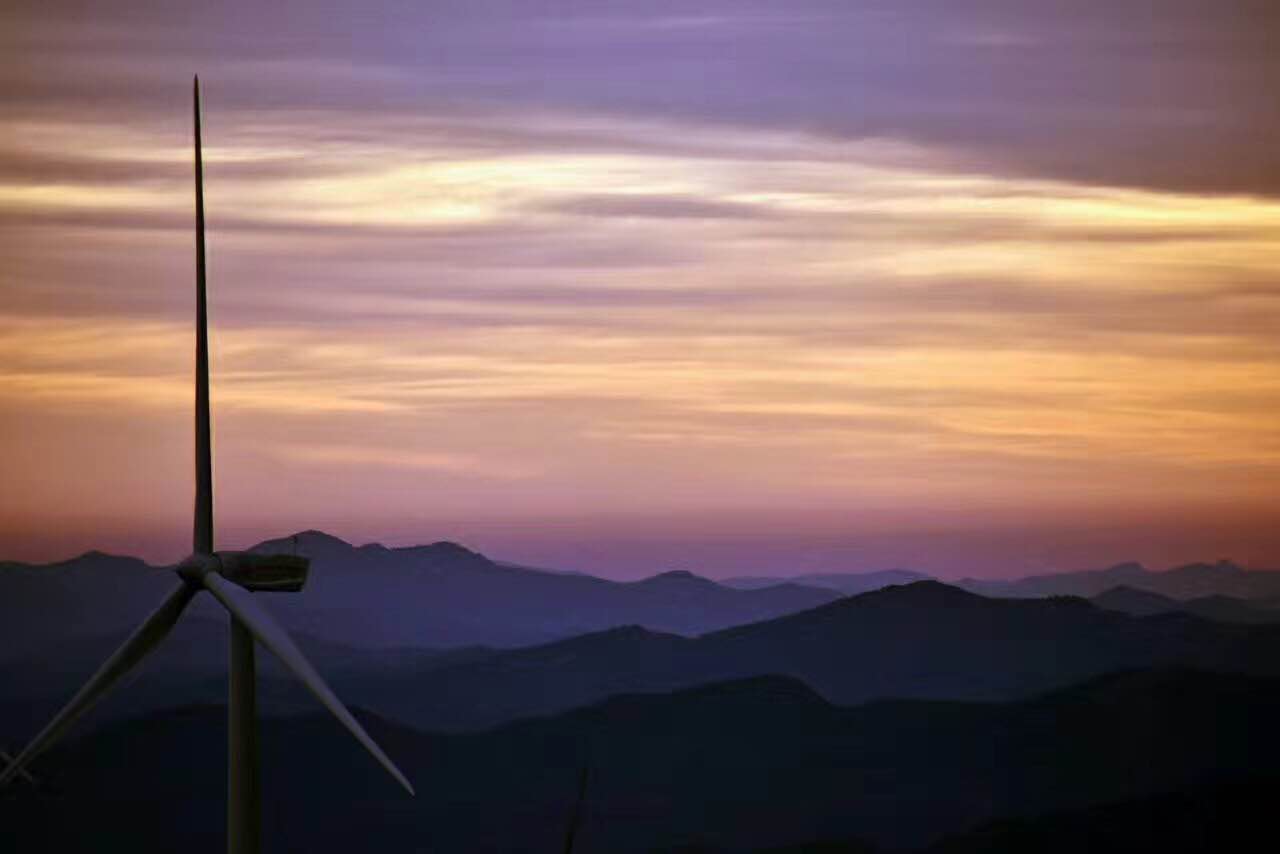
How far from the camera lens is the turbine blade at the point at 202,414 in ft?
254

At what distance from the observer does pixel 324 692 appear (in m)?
71.6

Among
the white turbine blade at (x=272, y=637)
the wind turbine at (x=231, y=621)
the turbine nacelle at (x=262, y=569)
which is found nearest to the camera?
the white turbine blade at (x=272, y=637)

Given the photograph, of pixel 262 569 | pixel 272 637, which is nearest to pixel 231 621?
pixel 262 569

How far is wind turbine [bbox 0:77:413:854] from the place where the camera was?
7369 cm

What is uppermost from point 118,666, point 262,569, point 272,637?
point 262,569

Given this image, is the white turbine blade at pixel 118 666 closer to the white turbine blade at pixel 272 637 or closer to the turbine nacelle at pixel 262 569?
the turbine nacelle at pixel 262 569

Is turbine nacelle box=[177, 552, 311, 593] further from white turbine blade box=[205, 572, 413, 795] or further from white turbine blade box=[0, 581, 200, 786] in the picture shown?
white turbine blade box=[0, 581, 200, 786]

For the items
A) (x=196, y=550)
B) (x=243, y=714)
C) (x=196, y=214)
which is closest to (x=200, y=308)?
(x=196, y=214)

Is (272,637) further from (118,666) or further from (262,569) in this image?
(118,666)

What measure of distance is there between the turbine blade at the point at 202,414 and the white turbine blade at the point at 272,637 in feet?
10.8

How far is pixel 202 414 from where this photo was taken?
7812 centimetres

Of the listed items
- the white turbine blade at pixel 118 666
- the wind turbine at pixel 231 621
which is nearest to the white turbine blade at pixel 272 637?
the wind turbine at pixel 231 621

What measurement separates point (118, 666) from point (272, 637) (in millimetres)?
7734

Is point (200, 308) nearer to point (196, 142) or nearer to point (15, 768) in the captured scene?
point (196, 142)
